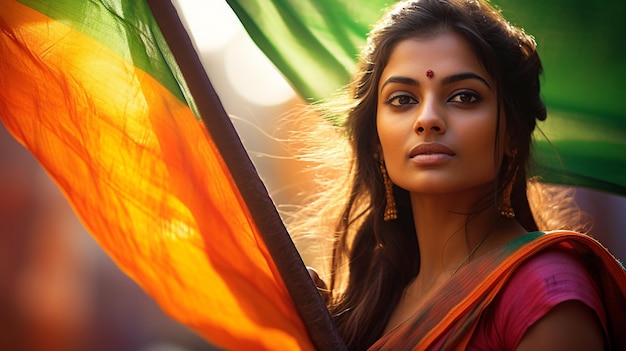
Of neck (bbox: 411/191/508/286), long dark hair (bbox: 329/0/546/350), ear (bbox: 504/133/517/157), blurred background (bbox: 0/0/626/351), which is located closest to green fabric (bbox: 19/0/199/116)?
long dark hair (bbox: 329/0/546/350)

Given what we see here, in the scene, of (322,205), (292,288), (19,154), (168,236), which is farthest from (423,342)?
(19,154)

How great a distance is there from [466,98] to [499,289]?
536 mm

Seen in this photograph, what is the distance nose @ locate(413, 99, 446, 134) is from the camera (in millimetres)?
1950

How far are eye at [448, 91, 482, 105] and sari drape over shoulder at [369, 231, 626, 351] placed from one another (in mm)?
401

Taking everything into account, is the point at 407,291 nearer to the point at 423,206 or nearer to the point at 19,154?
the point at 423,206

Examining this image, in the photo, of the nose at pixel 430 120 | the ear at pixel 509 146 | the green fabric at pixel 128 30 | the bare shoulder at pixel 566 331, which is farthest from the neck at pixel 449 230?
the green fabric at pixel 128 30

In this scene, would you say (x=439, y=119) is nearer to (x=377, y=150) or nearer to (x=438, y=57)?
(x=438, y=57)

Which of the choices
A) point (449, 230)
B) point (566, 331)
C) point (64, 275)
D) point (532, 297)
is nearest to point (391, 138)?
point (449, 230)

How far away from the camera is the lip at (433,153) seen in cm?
195

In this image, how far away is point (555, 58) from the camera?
249 cm

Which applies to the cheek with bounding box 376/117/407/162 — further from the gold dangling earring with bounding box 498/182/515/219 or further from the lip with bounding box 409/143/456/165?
the gold dangling earring with bounding box 498/182/515/219

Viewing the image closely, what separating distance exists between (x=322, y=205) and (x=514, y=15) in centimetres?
92

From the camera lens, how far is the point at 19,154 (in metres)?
6.49

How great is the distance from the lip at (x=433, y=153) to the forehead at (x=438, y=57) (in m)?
0.21
